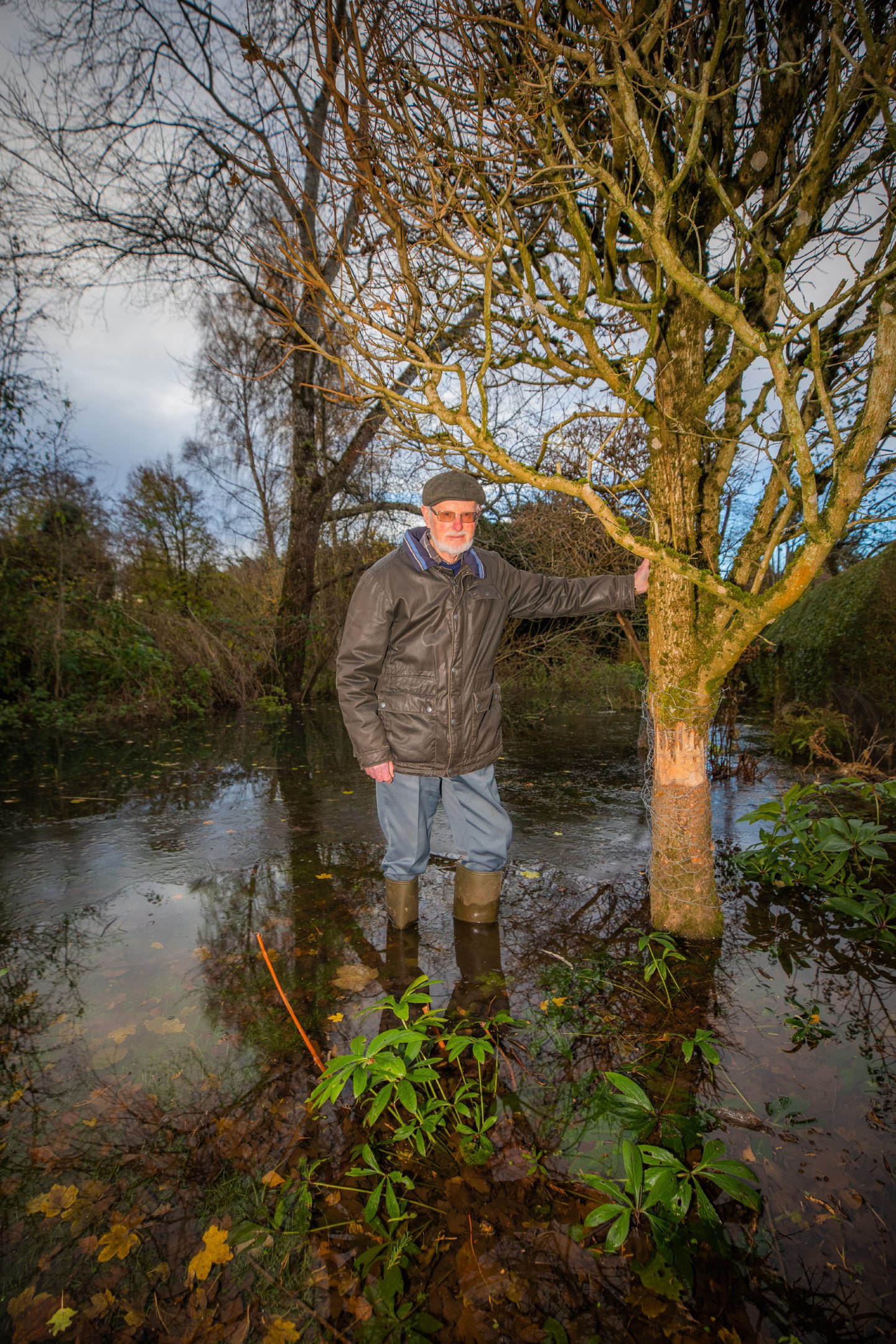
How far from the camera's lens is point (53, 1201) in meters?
1.77

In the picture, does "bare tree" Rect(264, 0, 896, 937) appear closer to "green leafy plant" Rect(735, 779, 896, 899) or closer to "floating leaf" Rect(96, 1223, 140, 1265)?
"green leafy plant" Rect(735, 779, 896, 899)

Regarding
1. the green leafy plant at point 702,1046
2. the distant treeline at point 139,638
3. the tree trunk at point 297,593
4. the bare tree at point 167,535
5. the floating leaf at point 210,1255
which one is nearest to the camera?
the floating leaf at point 210,1255

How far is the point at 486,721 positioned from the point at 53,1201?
2305mm

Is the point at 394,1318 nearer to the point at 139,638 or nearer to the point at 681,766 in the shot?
the point at 681,766

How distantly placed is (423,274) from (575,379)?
1019mm

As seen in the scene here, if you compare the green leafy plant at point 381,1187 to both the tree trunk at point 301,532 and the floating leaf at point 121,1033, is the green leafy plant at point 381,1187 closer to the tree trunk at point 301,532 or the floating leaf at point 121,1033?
the floating leaf at point 121,1033

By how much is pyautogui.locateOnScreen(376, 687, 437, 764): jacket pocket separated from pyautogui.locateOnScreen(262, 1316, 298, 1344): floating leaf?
77.2 inches

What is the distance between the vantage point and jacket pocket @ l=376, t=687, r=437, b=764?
121 inches

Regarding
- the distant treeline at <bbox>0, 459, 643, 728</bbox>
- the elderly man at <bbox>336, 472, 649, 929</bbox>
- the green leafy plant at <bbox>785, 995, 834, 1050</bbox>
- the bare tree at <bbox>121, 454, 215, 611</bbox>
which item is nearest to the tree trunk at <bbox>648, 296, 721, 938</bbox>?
the elderly man at <bbox>336, 472, 649, 929</bbox>

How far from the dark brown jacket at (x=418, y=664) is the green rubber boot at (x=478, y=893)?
605mm

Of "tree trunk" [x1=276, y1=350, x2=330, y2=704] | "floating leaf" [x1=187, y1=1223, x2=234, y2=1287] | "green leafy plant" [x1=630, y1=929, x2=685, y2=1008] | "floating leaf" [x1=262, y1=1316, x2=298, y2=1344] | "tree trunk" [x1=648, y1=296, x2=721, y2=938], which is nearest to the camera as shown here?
"floating leaf" [x1=262, y1=1316, x2=298, y2=1344]

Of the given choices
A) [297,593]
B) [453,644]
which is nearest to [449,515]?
[453,644]

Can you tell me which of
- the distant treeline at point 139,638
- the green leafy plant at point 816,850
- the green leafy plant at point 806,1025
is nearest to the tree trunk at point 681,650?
the green leafy plant at point 806,1025

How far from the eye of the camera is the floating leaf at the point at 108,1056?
2340mm
